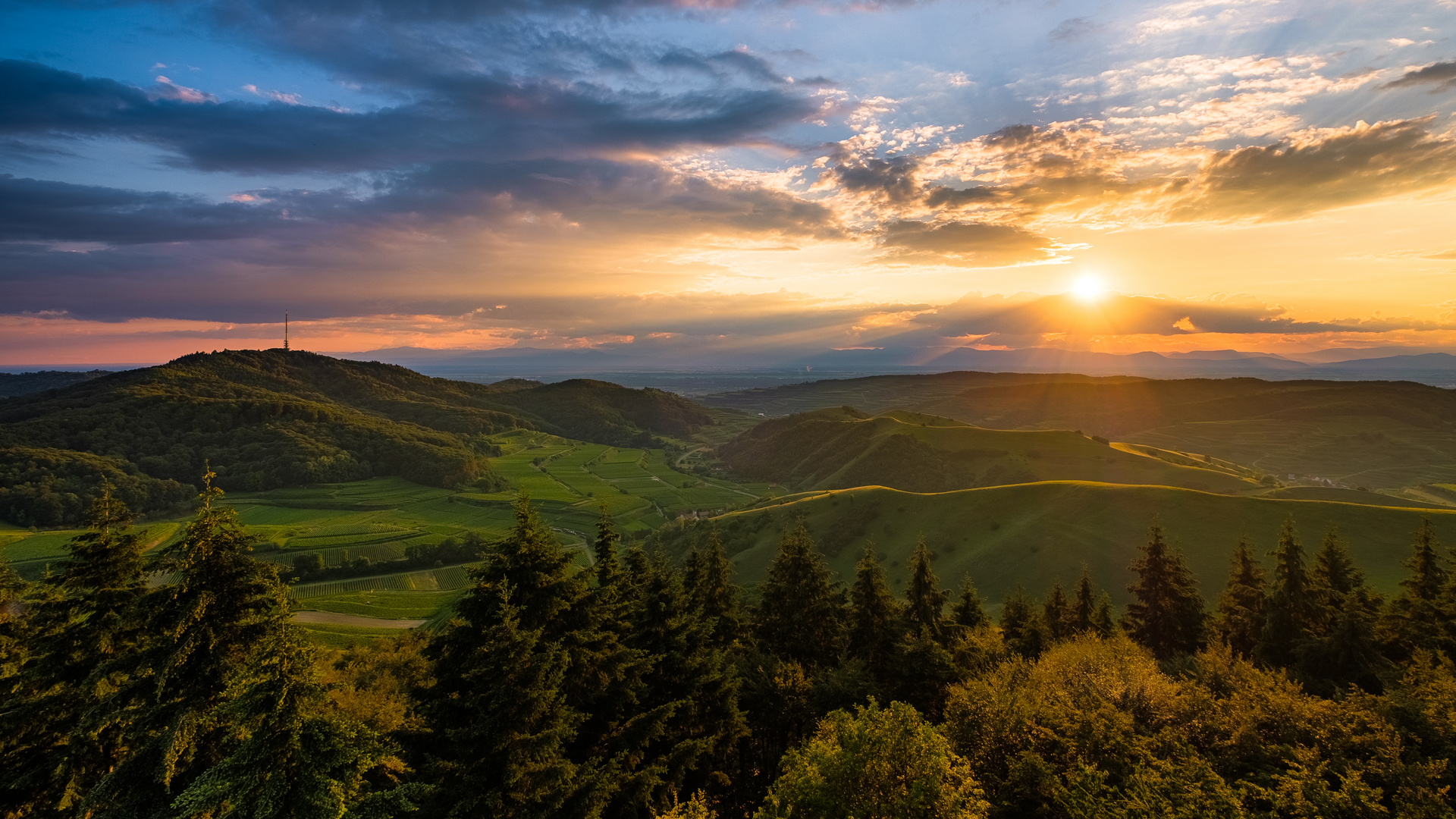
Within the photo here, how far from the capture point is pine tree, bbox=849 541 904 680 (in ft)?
143

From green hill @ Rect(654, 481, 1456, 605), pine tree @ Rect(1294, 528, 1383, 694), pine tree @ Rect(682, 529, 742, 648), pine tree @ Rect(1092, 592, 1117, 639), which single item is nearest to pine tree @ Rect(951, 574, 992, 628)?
pine tree @ Rect(1092, 592, 1117, 639)

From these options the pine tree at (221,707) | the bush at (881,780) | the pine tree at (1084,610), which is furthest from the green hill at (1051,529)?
the pine tree at (221,707)

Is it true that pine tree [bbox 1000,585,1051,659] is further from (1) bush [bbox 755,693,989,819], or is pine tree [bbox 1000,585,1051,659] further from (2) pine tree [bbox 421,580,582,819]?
(2) pine tree [bbox 421,580,582,819]

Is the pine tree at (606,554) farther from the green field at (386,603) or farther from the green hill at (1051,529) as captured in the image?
the green field at (386,603)

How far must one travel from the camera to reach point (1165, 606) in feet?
167

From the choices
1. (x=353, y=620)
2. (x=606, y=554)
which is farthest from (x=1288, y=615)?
(x=353, y=620)

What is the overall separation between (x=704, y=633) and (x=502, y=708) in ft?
50.5

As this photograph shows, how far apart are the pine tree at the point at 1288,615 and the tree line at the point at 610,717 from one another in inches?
156

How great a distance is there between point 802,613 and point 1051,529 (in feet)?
212

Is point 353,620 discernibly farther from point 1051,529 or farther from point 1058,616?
point 1051,529

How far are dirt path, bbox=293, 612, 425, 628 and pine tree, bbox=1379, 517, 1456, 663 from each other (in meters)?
118

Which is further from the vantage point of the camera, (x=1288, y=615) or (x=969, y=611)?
(x=969, y=611)

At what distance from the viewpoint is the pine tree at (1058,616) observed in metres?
52.5

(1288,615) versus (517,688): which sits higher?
(517,688)
